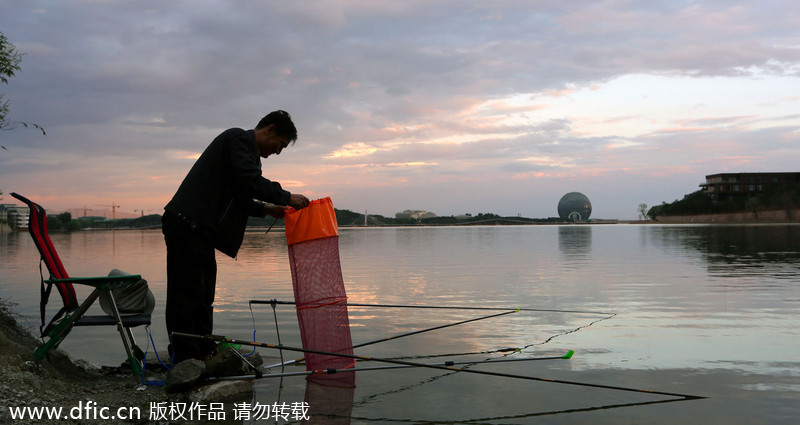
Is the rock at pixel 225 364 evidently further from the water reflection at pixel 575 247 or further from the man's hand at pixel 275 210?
the water reflection at pixel 575 247

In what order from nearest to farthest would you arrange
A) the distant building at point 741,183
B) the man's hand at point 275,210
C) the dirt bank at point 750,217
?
the man's hand at point 275,210, the dirt bank at point 750,217, the distant building at point 741,183

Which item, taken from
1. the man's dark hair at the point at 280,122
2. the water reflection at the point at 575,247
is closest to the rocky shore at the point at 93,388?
the man's dark hair at the point at 280,122

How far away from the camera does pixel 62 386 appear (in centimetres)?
442

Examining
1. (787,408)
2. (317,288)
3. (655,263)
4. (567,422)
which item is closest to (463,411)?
(567,422)

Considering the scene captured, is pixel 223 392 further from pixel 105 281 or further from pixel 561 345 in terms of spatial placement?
pixel 561 345

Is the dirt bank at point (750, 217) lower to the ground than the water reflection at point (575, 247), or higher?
higher

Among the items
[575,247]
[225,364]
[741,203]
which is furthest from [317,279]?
[741,203]

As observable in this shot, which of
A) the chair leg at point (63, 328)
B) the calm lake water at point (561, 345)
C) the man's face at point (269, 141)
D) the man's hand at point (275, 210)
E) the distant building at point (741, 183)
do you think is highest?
the distant building at point (741, 183)

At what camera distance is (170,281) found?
4707mm

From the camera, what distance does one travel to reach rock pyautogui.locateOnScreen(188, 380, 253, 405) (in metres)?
4.35

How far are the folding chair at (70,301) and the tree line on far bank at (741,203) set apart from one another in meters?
148

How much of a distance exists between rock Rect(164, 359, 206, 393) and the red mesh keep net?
35.4 inches

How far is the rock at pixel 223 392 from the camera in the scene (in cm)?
435

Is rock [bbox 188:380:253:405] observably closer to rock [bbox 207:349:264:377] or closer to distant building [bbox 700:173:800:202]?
rock [bbox 207:349:264:377]
